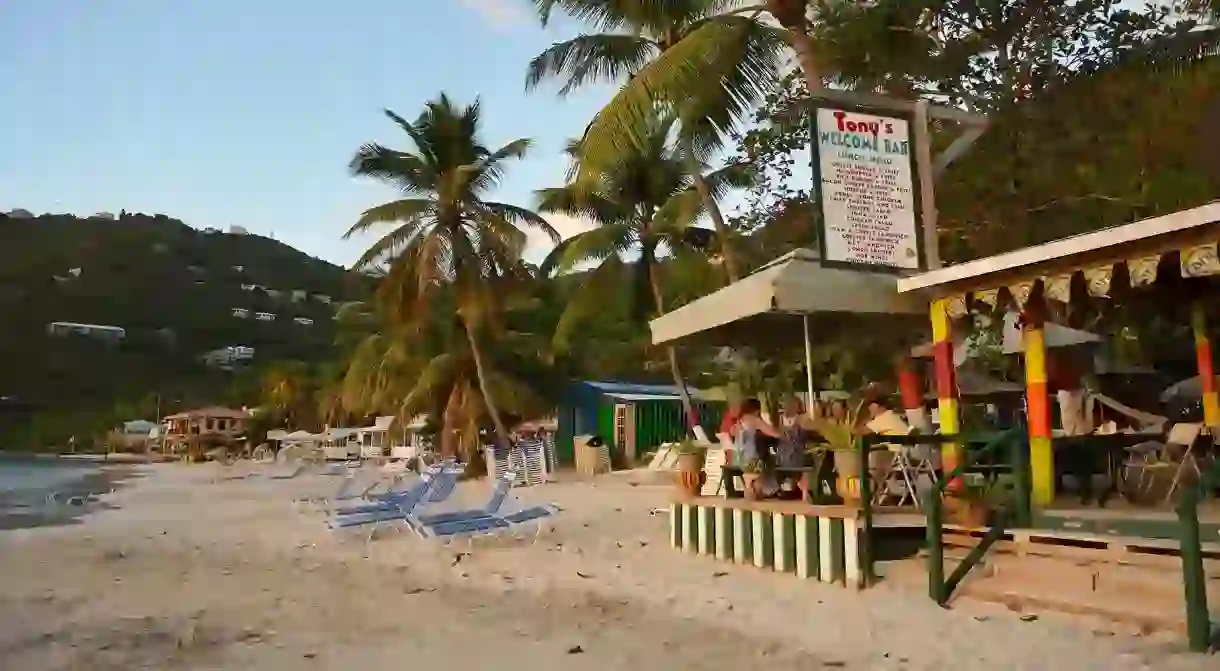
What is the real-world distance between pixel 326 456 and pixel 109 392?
39185mm

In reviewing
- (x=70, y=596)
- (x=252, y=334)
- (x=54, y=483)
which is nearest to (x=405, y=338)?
(x=54, y=483)

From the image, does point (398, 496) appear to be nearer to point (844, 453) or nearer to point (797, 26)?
point (844, 453)

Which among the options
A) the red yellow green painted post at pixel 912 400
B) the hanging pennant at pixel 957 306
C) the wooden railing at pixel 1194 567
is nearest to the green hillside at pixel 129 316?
the red yellow green painted post at pixel 912 400

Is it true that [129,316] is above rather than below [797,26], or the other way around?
above

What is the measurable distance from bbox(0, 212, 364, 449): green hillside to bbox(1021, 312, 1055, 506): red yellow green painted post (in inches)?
1749

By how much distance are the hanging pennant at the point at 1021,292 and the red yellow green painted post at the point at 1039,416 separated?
0.63 m

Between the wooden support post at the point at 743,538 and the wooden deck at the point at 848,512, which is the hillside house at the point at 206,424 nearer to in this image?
the wooden support post at the point at 743,538

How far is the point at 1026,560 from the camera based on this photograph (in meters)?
5.97

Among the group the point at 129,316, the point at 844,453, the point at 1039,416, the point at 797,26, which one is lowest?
the point at 844,453

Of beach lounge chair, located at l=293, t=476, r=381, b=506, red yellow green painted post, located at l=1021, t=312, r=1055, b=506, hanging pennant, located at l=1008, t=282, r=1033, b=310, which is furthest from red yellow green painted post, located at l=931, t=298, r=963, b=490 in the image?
beach lounge chair, located at l=293, t=476, r=381, b=506

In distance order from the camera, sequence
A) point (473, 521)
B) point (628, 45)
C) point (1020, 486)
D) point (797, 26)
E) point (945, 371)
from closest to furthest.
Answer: point (1020, 486), point (945, 371), point (473, 521), point (797, 26), point (628, 45)

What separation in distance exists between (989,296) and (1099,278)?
1016 mm

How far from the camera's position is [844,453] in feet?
23.1

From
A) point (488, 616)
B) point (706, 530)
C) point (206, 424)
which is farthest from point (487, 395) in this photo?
point (206, 424)
